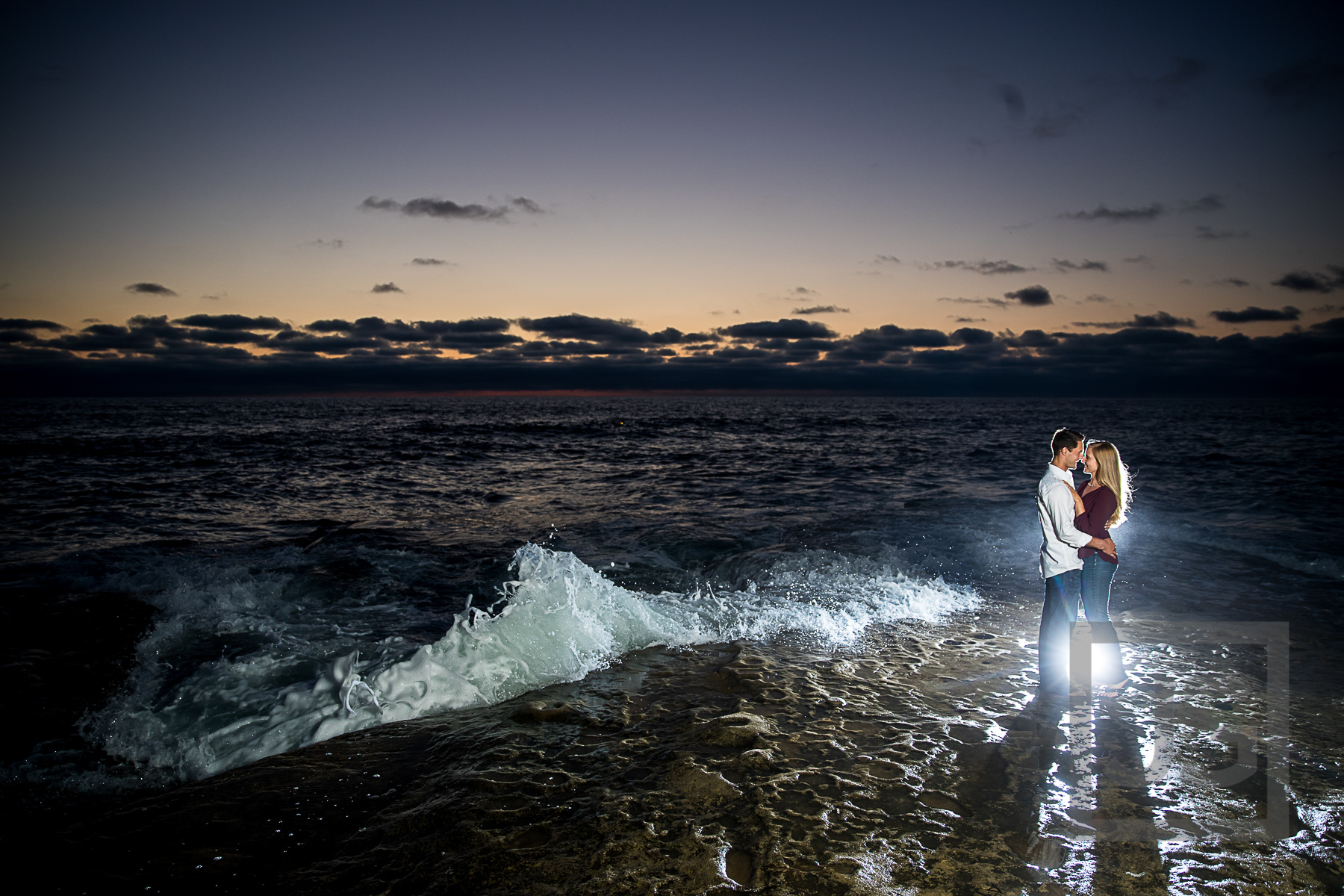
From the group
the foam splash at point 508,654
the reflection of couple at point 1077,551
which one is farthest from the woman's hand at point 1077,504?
the foam splash at point 508,654

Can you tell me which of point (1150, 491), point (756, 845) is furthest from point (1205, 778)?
point (1150, 491)

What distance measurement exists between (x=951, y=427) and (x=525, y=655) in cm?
5121

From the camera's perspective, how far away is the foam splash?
4.73 metres

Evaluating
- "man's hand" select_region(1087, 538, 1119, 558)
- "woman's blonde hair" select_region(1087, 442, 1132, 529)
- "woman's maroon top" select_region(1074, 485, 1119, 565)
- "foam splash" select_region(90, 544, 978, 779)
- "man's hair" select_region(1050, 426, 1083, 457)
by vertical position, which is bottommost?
"foam splash" select_region(90, 544, 978, 779)

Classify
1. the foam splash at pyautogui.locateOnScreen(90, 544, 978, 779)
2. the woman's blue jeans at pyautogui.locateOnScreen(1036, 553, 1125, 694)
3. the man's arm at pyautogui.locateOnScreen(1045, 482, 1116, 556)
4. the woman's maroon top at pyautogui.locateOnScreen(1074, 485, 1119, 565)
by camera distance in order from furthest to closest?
the woman's blue jeans at pyautogui.locateOnScreen(1036, 553, 1125, 694)
the woman's maroon top at pyautogui.locateOnScreen(1074, 485, 1119, 565)
the man's arm at pyautogui.locateOnScreen(1045, 482, 1116, 556)
the foam splash at pyautogui.locateOnScreen(90, 544, 978, 779)

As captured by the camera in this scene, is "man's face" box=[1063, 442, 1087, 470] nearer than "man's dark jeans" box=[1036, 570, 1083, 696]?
Yes

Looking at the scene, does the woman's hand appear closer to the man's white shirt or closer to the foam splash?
the man's white shirt

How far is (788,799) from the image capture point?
3.78 meters

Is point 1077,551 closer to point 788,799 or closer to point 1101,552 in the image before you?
point 1101,552

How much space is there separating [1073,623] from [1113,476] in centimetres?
127

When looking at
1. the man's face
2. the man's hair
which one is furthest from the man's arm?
the man's hair

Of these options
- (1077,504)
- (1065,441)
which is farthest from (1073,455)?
(1077,504)

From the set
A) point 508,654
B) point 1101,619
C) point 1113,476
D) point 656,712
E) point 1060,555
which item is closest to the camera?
point 656,712

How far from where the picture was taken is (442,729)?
15.8 ft
